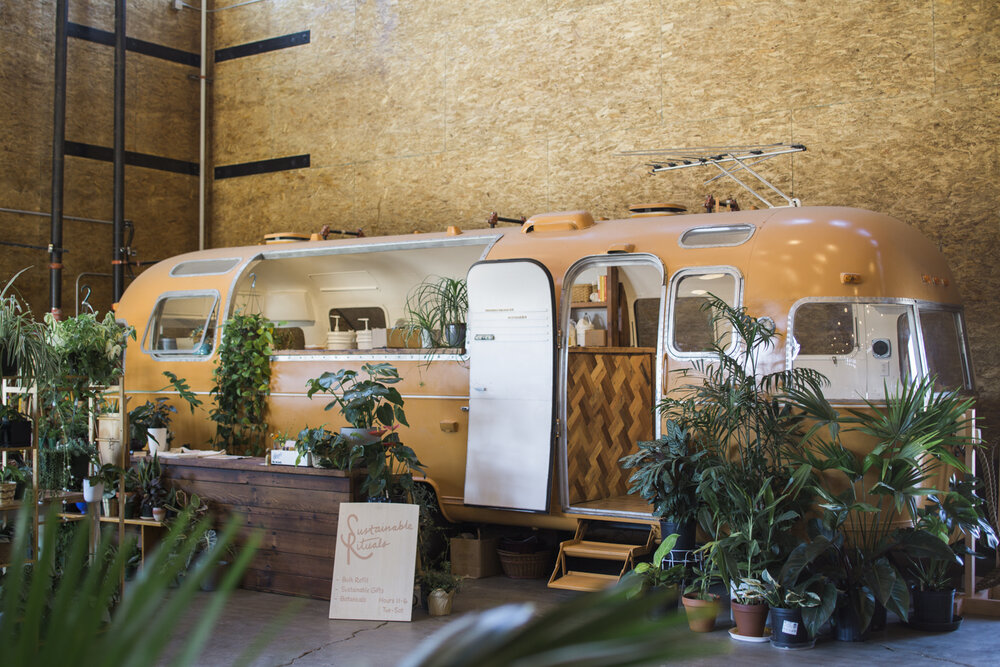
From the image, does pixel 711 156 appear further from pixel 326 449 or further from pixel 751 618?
pixel 751 618

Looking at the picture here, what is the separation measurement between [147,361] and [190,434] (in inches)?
36.9

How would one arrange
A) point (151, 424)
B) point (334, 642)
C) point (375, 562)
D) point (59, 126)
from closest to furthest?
1. point (334, 642)
2. point (375, 562)
3. point (151, 424)
4. point (59, 126)

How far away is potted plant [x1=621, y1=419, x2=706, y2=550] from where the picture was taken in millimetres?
6195

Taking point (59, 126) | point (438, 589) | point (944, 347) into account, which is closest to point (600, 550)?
point (438, 589)

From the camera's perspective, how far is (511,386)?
7.28 metres

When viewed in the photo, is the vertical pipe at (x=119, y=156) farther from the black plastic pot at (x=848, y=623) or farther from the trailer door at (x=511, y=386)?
the black plastic pot at (x=848, y=623)

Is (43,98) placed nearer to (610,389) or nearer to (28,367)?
(28,367)

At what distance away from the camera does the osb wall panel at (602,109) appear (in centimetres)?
844

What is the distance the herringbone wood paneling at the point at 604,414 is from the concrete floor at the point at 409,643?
3.79 ft

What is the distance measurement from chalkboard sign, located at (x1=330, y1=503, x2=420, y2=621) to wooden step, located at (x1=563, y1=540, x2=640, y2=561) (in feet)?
4.11

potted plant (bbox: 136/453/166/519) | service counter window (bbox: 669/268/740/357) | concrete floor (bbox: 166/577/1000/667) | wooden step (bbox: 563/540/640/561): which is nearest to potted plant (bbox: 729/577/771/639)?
concrete floor (bbox: 166/577/1000/667)

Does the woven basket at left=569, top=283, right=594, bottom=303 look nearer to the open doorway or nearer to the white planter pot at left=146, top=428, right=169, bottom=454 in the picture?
the open doorway

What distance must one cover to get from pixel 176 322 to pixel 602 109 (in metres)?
4.76

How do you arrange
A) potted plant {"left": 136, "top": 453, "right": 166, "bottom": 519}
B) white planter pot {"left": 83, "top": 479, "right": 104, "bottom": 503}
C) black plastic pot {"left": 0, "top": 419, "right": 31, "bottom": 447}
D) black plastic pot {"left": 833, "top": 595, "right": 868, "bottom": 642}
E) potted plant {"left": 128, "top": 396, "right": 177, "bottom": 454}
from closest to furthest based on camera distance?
black plastic pot {"left": 0, "top": 419, "right": 31, "bottom": 447} < black plastic pot {"left": 833, "top": 595, "right": 868, "bottom": 642} < white planter pot {"left": 83, "top": 479, "right": 104, "bottom": 503} < potted plant {"left": 136, "top": 453, "right": 166, "bottom": 519} < potted plant {"left": 128, "top": 396, "right": 177, "bottom": 454}
